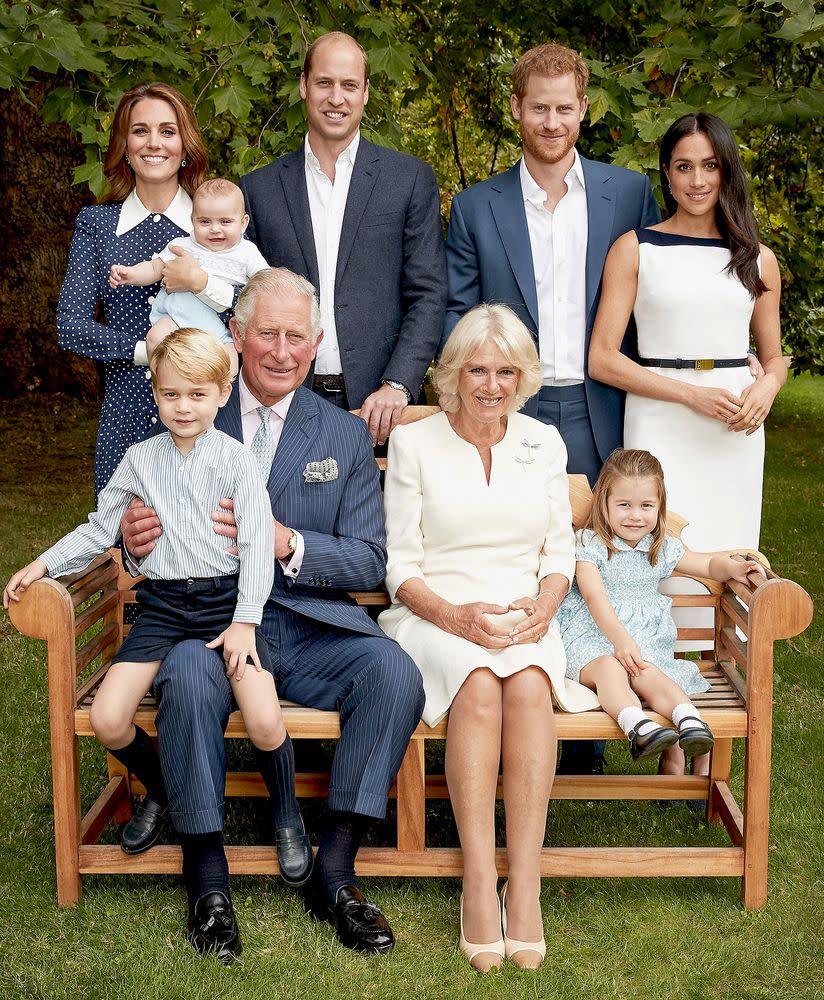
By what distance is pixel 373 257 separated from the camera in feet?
13.2

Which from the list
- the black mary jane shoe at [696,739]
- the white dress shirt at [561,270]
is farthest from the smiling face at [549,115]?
the black mary jane shoe at [696,739]

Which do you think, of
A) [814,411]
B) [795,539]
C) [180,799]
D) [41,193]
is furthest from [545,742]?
[814,411]

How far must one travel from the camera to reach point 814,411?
15.9 m

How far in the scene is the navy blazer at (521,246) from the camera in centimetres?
399

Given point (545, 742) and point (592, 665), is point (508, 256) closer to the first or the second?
point (592, 665)

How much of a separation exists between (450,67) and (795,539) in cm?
409

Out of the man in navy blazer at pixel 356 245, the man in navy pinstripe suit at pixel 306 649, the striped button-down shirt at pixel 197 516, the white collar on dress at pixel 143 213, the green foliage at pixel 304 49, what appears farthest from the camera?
→ the green foliage at pixel 304 49

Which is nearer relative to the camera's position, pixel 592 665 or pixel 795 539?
pixel 592 665

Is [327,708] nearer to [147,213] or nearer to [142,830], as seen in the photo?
[142,830]

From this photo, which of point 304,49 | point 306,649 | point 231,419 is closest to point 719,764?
point 306,649

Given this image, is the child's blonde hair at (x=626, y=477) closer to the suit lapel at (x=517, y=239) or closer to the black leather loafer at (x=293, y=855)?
the suit lapel at (x=517, y=239)

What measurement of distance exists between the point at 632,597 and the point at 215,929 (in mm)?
1553

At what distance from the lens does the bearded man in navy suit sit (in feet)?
13.1

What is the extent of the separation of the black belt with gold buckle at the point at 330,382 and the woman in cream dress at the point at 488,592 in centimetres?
52
